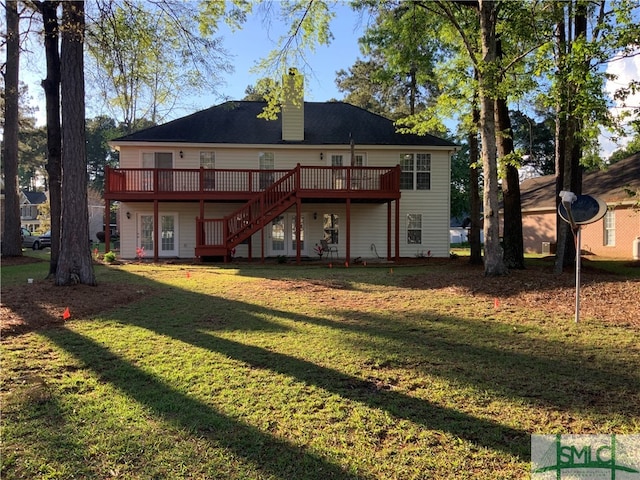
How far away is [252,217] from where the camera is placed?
16.0 m

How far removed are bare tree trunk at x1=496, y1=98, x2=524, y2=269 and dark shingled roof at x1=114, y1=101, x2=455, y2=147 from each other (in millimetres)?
5059

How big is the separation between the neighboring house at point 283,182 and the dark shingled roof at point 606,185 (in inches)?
306

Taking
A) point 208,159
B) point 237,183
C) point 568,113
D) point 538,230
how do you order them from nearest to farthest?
point 568,113 → point 237,183 → point 208,159 → point 538,230

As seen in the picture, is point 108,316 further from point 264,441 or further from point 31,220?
point 31,220

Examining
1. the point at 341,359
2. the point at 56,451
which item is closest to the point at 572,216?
the point at 341,359

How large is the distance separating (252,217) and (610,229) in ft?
55.1

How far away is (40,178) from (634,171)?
8102 cm

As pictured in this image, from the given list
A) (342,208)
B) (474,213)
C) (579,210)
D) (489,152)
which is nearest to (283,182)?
(342,208)

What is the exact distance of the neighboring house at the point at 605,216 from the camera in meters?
18.6

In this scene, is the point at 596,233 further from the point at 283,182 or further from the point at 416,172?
the point at 283,182

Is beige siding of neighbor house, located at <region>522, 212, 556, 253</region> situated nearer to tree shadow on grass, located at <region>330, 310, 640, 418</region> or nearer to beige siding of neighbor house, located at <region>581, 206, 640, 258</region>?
beige siding of neighbor house, located at <region>581, 206, 640, 258</region>

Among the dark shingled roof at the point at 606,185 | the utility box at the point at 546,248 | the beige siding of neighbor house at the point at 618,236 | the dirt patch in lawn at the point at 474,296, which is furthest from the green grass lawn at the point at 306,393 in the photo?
the utility box at the point at 546,248

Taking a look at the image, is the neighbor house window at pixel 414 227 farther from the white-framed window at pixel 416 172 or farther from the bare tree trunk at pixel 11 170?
the bare tree trunk at pixel 11 170

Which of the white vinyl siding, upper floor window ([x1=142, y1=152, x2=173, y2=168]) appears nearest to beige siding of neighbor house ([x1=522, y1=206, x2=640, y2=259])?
the white vinyl siding
